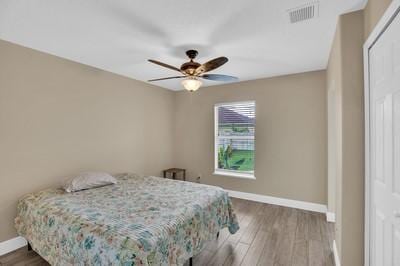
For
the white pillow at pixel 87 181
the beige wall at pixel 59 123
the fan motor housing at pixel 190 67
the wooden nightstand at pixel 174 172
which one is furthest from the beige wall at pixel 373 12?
the wooden nightstand at pixel 174 172

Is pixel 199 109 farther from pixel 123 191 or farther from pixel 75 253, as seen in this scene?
pixel 75 253

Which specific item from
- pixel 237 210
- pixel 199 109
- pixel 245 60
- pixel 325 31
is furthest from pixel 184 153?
pixel 325 31

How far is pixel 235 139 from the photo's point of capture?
14.3 ft

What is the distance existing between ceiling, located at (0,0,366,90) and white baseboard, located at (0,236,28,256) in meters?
2.44

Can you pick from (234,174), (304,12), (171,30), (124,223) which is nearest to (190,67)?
(171,30)

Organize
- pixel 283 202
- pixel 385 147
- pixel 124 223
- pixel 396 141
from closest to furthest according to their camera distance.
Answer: pixel 396 141 → pixel 385 147 → pixel 124 223 → pixel 283 202

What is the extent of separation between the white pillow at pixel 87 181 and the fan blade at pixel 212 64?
2.04 metres

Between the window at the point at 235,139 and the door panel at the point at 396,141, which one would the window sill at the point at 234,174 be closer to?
the window at the point at 235,139

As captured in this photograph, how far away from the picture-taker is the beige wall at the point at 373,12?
1314 millimetres

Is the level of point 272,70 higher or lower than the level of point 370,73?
higher

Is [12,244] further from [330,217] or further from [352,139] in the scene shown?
[330,217]

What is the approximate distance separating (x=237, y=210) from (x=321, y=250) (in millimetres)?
1439

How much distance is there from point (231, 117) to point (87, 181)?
120 inches

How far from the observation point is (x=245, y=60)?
296 cm
